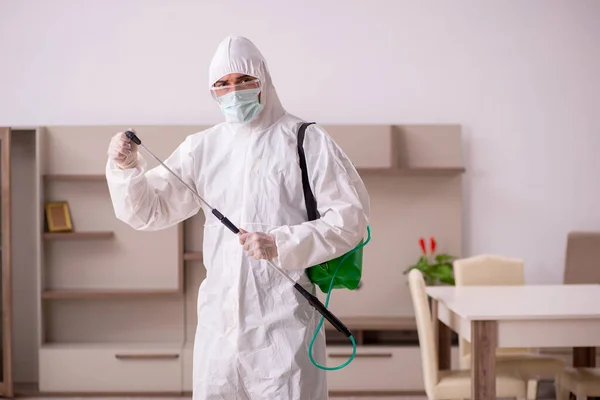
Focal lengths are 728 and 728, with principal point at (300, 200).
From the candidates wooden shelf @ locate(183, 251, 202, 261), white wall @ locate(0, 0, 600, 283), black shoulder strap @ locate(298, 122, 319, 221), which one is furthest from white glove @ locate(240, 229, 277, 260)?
white wall @ locate(0, 0, 600, 283)

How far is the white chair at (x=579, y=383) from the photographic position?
3148 mm

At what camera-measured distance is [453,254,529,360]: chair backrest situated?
13.0ft

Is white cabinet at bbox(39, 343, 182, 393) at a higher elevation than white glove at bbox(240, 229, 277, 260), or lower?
lower

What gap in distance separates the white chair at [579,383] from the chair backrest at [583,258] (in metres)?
1.28

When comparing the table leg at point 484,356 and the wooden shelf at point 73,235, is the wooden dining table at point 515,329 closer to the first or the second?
the table leg at point 484,356

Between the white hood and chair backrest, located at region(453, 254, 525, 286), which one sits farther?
chair backrest, located at region(453, 254, 525, 286)

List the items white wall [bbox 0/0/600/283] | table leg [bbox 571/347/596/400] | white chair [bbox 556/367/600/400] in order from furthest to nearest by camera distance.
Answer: white wall [bbox 0/0/600/283] < table leg [bbox 571/347/596/400] < white chair [bbox 556/367/600/400]

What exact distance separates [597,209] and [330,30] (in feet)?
6.92

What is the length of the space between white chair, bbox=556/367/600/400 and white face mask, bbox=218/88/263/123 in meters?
2.10

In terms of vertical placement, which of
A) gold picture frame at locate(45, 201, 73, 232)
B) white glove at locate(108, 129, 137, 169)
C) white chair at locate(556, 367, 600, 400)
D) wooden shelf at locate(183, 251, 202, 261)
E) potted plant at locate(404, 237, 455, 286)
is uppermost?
white glove at locate(108, 129, 137, 169)

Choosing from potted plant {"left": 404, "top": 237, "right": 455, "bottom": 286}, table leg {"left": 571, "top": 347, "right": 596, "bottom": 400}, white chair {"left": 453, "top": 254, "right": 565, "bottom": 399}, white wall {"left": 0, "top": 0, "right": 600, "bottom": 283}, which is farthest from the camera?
white wall {"left": 0, "top": 0, "right": 600, "bottom": 283}

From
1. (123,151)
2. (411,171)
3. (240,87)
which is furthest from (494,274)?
(123,151)

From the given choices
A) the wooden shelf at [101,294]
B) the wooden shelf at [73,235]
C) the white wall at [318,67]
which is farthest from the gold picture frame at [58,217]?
the white wall at [318,67]

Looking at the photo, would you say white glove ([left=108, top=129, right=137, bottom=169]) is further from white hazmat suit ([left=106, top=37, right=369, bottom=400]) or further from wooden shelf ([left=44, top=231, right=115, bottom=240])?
wooden shelf ([left=44, top=231, right=115, bottom=240])
